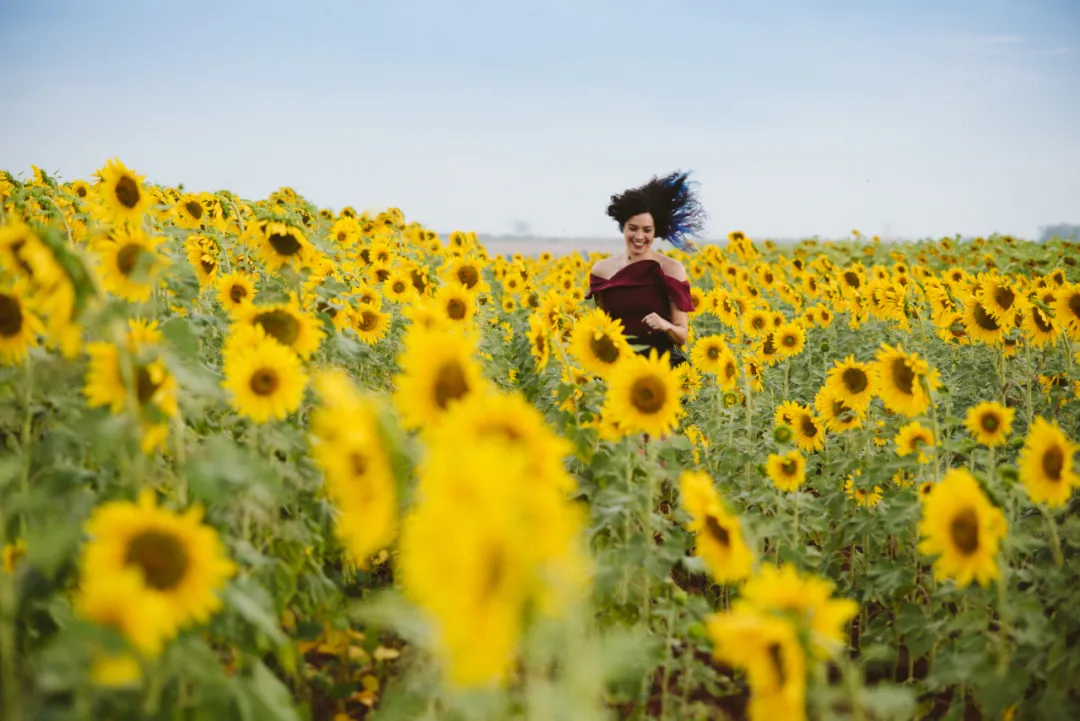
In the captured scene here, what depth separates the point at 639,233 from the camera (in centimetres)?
528

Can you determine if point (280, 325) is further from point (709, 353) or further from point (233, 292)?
point (709, 353)

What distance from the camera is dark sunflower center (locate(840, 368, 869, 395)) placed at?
3.71 meters

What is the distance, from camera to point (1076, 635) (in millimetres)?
2887

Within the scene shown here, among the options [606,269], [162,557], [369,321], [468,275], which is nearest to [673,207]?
[606,269]

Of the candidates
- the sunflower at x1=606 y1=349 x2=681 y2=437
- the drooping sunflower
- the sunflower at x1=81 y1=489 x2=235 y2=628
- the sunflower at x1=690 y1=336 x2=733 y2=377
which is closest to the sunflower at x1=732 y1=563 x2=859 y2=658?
the sunflower at x1=606 y1=349 x2=681 y2=437

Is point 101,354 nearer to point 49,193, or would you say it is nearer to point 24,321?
point 24,321

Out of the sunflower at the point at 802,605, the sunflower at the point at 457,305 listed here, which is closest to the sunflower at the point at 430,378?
the sunflower at the point at 802,605

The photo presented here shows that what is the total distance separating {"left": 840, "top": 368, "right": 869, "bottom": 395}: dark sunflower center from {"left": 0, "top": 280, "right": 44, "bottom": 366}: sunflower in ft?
11.7

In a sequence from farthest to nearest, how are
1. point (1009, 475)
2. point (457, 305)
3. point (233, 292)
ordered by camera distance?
point (457, 305), point (233, 292), point (1009, 475)

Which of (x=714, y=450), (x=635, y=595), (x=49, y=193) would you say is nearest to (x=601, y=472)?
(x=635, y=595)

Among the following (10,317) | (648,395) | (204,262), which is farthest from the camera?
(204,262)

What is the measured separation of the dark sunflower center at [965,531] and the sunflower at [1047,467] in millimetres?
547

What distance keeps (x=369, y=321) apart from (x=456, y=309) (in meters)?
0.68

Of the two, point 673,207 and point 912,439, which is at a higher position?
point 673,207
